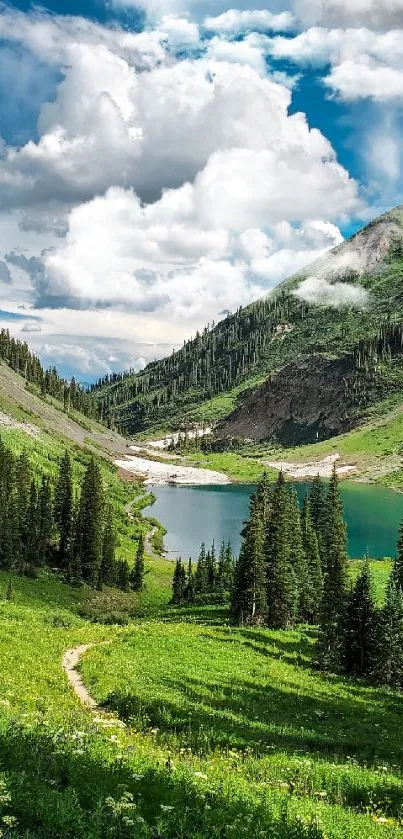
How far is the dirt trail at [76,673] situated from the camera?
71.9 ft

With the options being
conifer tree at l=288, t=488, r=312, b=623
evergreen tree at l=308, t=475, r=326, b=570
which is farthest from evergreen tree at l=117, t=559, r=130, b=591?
evergreen tree at l=308, t=475, r=326, b=570

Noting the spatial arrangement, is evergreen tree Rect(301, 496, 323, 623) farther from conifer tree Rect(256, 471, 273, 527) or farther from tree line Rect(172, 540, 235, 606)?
tree line Rect(172, 540, 235, 606)

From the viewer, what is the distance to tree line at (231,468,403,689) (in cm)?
3759

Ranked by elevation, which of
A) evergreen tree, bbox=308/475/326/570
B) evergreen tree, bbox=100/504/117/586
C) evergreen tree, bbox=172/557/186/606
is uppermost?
evergreen tree, bbox=308/475/326/570

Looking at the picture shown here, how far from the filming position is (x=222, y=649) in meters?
34.7

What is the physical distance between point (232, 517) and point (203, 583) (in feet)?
223

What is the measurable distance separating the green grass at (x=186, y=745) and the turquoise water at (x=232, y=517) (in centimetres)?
8361

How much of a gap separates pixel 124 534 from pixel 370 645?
8403 cm

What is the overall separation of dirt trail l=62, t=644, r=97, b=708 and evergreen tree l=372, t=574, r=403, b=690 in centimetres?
1885

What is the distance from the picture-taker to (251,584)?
2167 inches

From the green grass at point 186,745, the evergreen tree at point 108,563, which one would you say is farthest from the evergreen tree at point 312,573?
the green grass at point 186,745

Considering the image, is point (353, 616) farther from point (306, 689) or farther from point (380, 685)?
point (306, 689)

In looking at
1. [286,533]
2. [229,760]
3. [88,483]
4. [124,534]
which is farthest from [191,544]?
[229,760]

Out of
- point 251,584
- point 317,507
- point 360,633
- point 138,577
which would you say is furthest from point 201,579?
point 360,633
